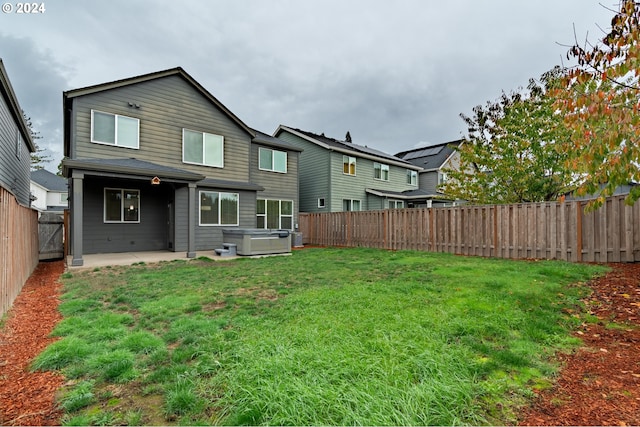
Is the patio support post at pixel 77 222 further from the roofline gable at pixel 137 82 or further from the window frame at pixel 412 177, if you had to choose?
the window frame at pixel 412 177

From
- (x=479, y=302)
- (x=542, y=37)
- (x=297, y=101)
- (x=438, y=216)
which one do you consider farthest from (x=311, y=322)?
(x=297, y=101)

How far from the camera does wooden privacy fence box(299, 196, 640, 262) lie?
777cm

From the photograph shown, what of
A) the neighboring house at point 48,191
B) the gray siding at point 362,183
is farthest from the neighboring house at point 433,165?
the neighboring house at point 48,191

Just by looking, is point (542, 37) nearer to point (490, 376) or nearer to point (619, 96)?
point (619, 96)

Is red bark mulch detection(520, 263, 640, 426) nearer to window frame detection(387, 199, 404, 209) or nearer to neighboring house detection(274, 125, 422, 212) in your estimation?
neighboring house detection(274, 125, 422, 212)

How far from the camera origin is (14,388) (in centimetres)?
246

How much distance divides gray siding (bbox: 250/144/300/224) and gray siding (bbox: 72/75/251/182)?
32.9 inches

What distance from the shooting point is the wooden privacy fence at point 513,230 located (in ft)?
25.5

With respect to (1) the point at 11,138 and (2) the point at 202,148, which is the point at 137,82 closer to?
(2) the point at 202,148

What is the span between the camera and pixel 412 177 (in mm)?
24531

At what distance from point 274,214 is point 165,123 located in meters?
6.49

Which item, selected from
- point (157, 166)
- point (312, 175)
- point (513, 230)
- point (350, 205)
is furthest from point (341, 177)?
point (513, 230)

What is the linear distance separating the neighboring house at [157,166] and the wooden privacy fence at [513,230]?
579 centimetres

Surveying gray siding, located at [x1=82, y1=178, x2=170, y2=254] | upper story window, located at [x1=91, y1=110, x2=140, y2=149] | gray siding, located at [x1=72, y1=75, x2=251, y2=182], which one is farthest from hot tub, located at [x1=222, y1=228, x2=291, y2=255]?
upper story window, located at [x1=91, y1=110, x2=140, y2=149]
